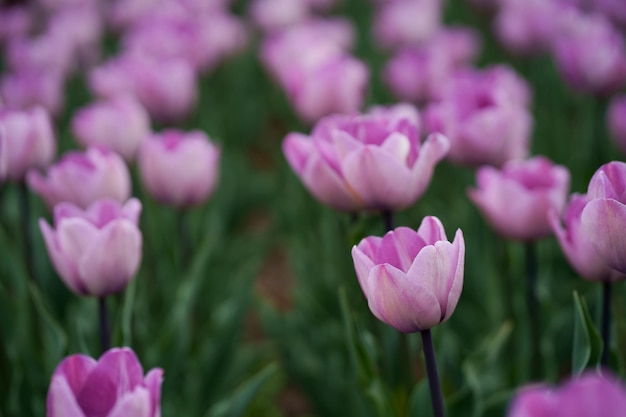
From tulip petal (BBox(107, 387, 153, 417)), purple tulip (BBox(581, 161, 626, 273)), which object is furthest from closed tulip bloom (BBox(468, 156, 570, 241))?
tulip petal (BBox(107, 387, 153, 417))

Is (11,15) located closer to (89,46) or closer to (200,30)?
(89,46)

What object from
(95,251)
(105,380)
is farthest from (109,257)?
(105,380)

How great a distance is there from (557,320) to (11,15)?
101 inches

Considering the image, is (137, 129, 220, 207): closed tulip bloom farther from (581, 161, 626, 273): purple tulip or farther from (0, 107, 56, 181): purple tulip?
(581, 161, 626, 273): purple tulip

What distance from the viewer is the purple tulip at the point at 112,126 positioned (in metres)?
1.44

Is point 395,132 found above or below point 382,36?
above

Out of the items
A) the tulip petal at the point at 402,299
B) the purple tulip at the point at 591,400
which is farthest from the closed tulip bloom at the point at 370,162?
the purple tulip at the point at 591,400

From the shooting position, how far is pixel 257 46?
347 cm

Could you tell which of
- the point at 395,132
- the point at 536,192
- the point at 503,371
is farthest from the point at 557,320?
the point at 395,132

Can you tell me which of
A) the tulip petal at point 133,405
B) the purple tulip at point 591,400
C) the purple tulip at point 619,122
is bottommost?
the purple tulip at point 619,122

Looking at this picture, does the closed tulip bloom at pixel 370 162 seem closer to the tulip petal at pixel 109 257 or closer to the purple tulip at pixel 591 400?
the tulip petal at pixel 109 257

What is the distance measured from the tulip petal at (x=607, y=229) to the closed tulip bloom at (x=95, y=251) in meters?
0.54

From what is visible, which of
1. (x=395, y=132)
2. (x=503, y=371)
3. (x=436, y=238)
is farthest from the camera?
(x=503, y=371)

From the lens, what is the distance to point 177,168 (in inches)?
48.8
